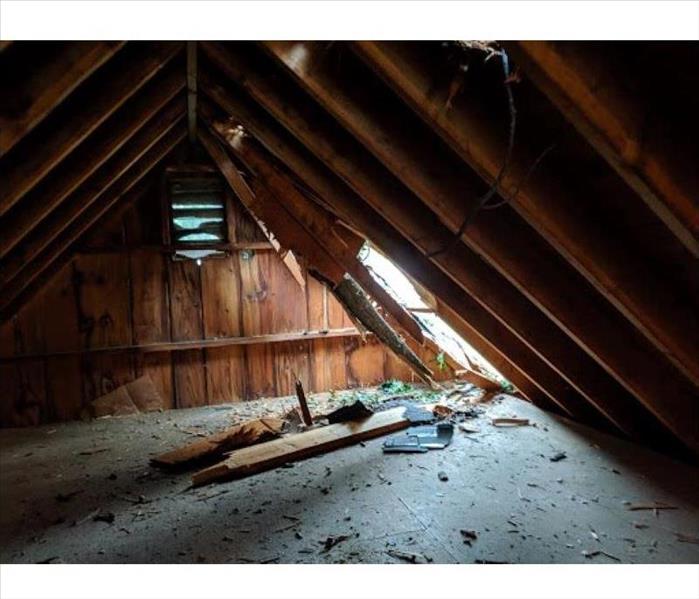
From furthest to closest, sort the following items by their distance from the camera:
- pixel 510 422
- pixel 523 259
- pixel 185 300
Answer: pixel 185 300 < pixel 510 422 < pixel 523 259

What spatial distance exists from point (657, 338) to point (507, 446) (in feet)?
6.23

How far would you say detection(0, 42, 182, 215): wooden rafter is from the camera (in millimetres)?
2111

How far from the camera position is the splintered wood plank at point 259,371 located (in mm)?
5508

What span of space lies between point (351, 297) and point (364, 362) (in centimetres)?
211

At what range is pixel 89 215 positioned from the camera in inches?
167

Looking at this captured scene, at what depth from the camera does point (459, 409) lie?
4.57 metres

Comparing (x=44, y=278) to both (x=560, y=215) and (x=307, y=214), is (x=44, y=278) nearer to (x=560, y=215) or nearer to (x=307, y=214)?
(x=307, y=214)

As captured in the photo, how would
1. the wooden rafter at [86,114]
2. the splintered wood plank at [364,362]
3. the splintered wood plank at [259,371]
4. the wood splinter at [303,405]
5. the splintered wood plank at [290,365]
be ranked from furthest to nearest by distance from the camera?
the splintered wood plank at [364,362] < the splintered wood plank at [290,365] < the splintered wood plank at [259,371] < the wood splinter at [303,405] < the wooden rafter at [86,114]

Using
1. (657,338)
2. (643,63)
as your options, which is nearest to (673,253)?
(657,338)

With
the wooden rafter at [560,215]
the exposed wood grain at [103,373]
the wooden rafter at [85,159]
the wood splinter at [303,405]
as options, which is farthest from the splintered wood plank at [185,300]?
the wooden rafter at [560,215]

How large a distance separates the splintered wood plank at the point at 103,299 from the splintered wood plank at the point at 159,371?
0.92 feet

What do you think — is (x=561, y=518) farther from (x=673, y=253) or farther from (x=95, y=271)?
(x=95, y=271)

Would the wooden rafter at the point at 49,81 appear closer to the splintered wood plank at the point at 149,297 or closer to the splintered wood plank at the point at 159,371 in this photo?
the splintered wood plank at the point at 149,297

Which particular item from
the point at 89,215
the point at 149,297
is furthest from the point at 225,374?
the point at 89,215
